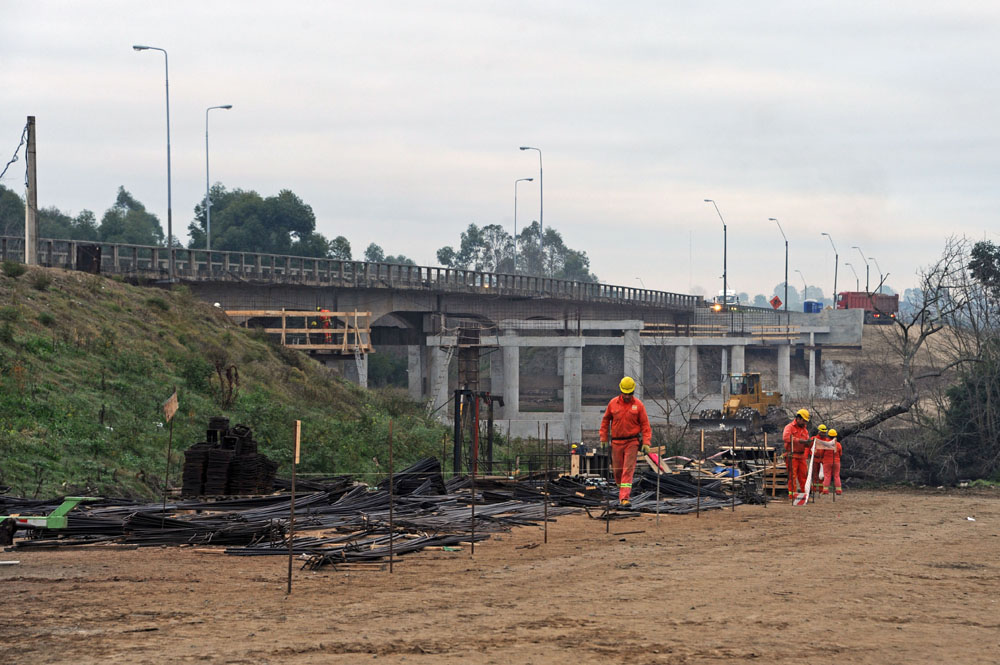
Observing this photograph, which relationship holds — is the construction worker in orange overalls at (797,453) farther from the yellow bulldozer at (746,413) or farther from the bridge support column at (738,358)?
the bridge support column at (738,358)

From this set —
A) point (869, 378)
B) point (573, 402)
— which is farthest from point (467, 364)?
point (869, 378)

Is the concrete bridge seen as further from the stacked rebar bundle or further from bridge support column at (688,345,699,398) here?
the stacked rebar bundle

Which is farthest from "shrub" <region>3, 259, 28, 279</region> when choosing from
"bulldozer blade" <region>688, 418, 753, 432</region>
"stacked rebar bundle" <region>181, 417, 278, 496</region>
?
"bulldozer blade" <region>688, 418, 753, 432</region>

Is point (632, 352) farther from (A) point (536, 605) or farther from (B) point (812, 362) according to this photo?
(A) point (536, 605)

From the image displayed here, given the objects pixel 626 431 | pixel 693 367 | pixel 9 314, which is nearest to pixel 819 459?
pixel 626 431

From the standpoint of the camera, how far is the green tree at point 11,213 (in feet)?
295

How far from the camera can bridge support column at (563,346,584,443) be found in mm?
65000

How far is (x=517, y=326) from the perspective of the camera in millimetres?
69000

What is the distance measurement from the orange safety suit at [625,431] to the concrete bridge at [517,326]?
40.0 feet

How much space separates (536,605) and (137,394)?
19566 mm

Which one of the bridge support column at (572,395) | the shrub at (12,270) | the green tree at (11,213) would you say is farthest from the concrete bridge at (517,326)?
the green tree at (11,213)

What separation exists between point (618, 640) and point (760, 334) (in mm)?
81172

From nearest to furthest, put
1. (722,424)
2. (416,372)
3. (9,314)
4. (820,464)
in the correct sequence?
(820,464)
(9,314)
(722,424)
(416,372)

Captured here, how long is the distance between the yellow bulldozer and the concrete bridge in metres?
3.32
